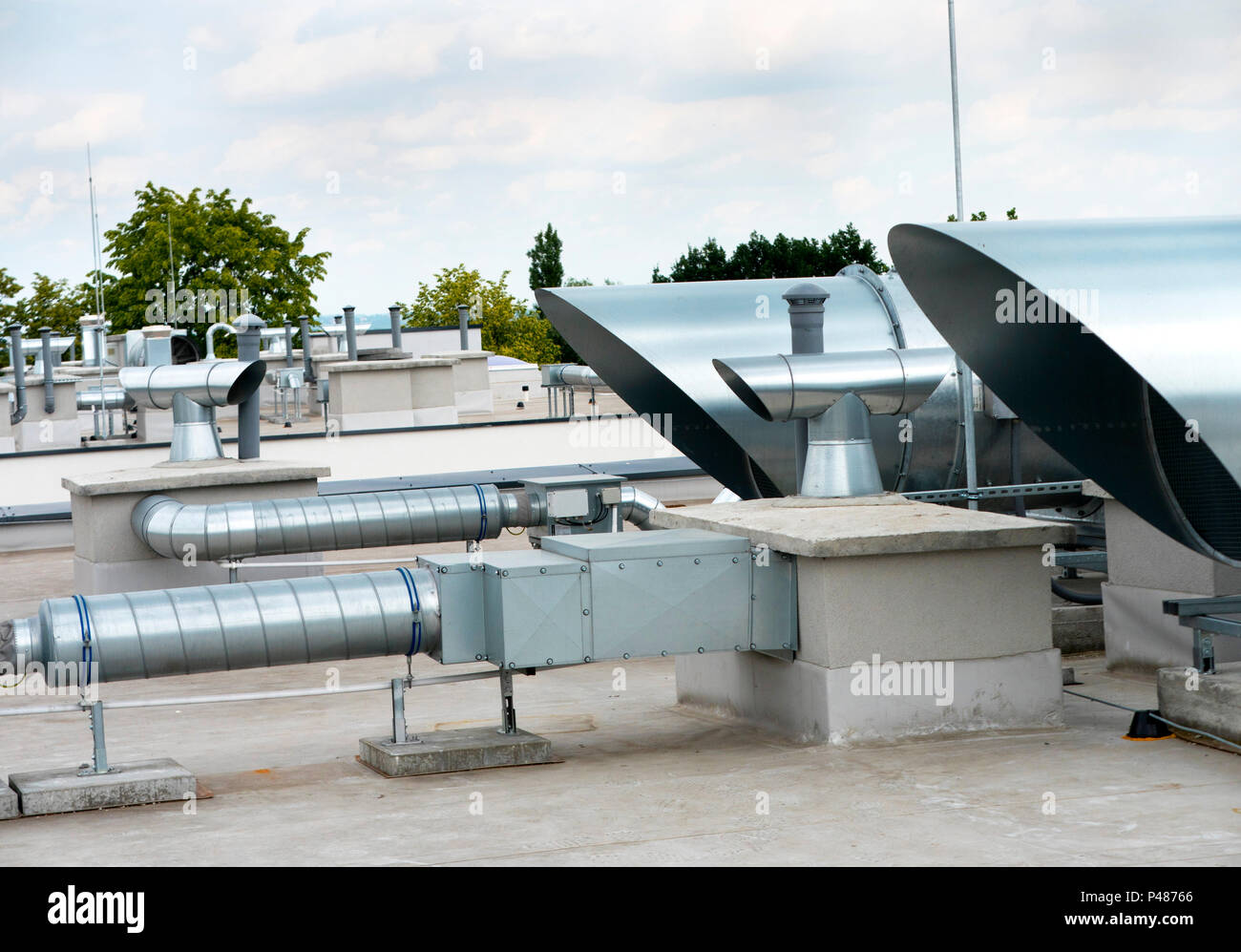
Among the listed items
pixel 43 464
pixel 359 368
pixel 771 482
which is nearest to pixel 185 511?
pixel 771 482

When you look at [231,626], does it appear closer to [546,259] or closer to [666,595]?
[666,595]

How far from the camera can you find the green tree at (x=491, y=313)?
8238 cm

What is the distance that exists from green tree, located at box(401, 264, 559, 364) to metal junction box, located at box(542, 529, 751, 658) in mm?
72879

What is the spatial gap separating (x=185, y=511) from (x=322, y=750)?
5.07 m

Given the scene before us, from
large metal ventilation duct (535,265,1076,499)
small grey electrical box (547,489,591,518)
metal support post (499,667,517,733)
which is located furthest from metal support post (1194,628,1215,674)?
small grey electrical box (547,489,591,518)

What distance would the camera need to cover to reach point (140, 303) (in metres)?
71.6

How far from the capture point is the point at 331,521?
1321cm

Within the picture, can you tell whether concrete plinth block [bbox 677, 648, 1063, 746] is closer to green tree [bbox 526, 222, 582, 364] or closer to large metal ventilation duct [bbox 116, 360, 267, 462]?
large metal ventilation duct [bbox 116, 360, 267, 462]

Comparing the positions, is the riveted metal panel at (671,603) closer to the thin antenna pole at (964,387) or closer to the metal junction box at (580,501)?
the thin antenna pole at (964,387)

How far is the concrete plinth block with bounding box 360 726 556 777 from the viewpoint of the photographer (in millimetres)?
8243

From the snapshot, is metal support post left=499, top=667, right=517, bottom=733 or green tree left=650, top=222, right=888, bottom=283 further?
green tree left=650, top=222, right=888, bottom=283

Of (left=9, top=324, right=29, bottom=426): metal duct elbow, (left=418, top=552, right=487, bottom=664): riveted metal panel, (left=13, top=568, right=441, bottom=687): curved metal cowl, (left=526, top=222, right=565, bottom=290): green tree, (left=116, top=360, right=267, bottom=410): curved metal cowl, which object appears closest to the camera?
(left=13, top=568, right=441, bottom=687): curved metal cowl

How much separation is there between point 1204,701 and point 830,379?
8.79 feet

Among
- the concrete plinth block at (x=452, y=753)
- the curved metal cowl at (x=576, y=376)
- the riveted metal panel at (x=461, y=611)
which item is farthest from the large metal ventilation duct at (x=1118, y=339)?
the curved metal cowl at (x=576, y=376)
